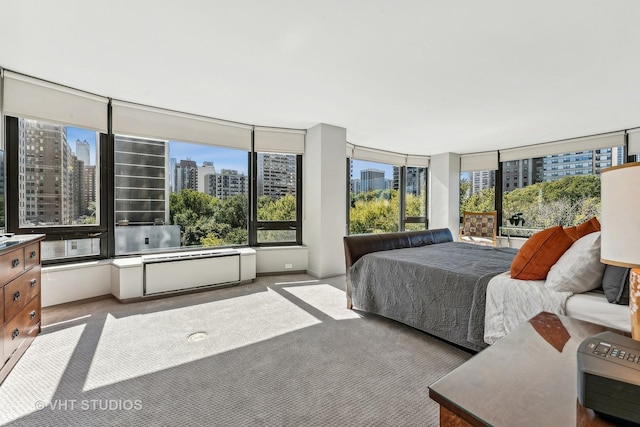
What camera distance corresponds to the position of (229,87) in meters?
3.20

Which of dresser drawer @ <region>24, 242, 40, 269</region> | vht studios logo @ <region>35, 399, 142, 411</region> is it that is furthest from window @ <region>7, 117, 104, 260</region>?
vht studios logo @ <region>35, 399, 142, 411</region>

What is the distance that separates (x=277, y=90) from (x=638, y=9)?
2922 mm

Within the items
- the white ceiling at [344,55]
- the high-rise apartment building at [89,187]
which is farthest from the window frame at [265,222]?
the high-rise apartment building at [89,187]

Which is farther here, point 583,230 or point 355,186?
point 355,186

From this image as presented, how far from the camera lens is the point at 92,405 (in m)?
1.68

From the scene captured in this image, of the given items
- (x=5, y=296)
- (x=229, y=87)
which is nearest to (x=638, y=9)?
(x=229, y=87)

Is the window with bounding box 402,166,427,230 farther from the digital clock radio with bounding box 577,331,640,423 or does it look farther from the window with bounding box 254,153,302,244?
the digital clock radio with bounding box 577,331,640,423

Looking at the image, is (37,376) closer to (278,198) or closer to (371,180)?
(278,198)

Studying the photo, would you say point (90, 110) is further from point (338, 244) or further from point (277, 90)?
point (338, 244)

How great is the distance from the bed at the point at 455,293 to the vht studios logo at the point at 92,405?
2.05 m

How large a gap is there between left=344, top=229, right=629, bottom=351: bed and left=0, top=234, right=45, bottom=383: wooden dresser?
107 inches

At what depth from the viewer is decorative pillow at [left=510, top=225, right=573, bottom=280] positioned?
2012mm

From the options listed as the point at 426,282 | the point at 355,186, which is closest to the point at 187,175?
the point at 355,186

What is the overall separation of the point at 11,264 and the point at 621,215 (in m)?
3.26
